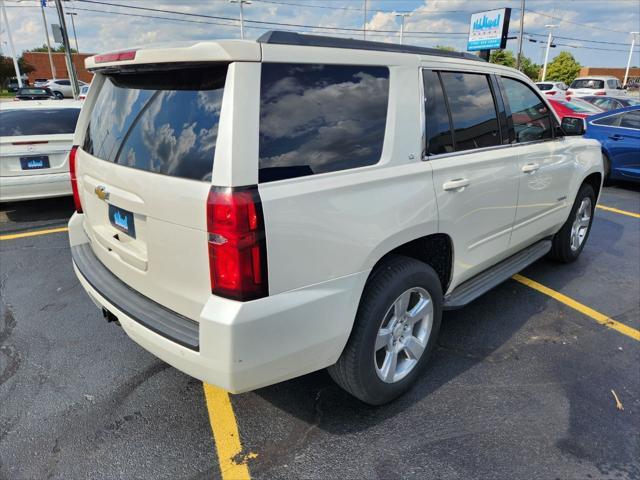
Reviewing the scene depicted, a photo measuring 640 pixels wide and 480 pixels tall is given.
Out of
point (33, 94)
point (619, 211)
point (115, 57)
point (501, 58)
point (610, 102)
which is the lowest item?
point (619, 211)

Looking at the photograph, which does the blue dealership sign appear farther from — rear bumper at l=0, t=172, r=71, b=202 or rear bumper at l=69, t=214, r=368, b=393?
rear bumper at l=69, t=214, r=368, b=393

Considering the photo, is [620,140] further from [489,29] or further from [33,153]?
[489,29]

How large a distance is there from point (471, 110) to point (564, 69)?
2513 inches

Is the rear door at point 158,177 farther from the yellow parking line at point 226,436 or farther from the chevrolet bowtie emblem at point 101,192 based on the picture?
the yellow parking line at point 226,436

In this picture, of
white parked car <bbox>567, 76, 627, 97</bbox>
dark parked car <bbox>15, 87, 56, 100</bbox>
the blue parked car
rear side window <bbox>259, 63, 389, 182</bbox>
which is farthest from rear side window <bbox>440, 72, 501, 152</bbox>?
dark parked car <bbox>15, 87, 56, 100</bbox>

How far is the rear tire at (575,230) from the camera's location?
4.63 m

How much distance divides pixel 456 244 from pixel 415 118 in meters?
0.86

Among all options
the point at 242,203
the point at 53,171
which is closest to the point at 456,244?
the point at 242,203

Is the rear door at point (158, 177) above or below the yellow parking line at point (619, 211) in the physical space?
above

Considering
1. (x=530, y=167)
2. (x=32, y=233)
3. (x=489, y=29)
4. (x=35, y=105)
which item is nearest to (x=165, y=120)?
(x=530, y=167)

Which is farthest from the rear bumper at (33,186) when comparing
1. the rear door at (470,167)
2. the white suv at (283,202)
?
the rear door at (470,167)

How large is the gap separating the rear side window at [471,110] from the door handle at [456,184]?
220 millimetres

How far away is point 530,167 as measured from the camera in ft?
11.6

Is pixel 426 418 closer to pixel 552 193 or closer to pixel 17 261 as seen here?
pixel 552 193
